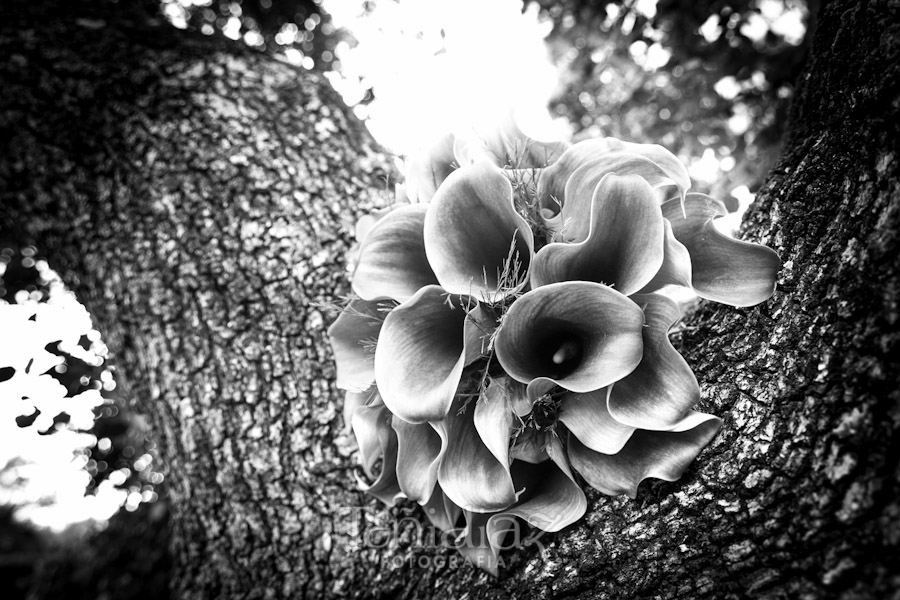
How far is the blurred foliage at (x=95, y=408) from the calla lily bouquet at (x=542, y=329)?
2.75ft

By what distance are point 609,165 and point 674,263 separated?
0.51 feet

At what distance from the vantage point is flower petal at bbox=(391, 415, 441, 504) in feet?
2.53

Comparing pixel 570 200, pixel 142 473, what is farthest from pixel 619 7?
pixel 142 473

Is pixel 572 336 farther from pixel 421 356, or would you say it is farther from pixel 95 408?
pixel 95 408

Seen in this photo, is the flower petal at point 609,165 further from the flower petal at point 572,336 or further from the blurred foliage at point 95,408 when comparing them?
the blurred foliage at point 95,408

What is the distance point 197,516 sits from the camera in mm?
1046

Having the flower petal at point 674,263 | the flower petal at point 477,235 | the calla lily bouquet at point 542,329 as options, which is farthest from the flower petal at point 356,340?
the flower petal at point 674,263

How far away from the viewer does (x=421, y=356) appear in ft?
2.44

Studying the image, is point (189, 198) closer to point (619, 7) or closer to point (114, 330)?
point (114, 330)

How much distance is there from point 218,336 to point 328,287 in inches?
8.9

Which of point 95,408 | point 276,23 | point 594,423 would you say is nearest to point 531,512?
point 594,423

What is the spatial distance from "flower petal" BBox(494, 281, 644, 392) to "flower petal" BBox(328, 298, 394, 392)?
9.5 inches

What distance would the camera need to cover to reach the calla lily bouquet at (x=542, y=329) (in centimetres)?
66

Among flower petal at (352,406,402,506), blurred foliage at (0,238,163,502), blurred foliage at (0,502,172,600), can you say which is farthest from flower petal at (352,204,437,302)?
blurred foliage at (0,502,172,600)
